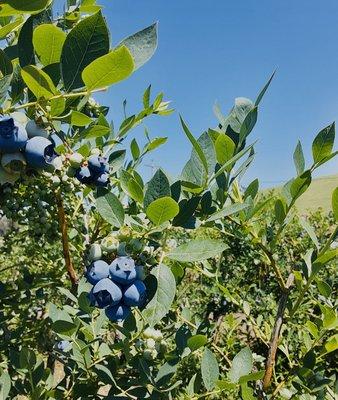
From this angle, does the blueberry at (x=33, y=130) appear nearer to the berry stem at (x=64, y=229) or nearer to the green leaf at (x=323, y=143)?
the berry stem at (x=64, y=229)

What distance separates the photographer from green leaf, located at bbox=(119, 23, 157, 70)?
756mm

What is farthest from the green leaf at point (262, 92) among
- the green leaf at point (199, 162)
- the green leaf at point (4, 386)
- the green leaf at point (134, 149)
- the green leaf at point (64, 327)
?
the green leaf at point (4, 386)

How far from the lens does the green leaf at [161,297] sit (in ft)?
2.56

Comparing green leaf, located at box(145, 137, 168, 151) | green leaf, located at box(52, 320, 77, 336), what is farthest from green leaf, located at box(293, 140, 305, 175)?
green leaf, located at box(52, 320, 77, 336)

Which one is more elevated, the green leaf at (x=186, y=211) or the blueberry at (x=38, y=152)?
the blueberry at (x=38, y=152)

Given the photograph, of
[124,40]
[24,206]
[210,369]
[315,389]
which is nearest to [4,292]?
[24,206]

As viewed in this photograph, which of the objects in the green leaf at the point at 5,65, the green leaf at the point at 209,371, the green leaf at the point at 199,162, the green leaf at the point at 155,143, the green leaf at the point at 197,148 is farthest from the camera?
the green leaf at the point at 155,143

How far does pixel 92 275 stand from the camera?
0.84 metres

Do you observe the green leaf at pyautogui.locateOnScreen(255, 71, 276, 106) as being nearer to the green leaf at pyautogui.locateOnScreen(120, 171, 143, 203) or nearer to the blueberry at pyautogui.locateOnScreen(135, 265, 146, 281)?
the green leaf at pyautogui.locateOnScreen(120, 171, 143, 203)

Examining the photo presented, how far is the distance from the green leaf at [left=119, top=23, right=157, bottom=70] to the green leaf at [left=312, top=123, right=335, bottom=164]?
47cm

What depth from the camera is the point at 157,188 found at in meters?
0.83

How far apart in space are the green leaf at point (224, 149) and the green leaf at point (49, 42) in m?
0.37

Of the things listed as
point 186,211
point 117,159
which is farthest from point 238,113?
point 117,159

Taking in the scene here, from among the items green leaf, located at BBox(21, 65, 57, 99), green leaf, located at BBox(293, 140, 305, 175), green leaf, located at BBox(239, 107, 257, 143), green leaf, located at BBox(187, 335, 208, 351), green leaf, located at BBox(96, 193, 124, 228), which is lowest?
green leaf, located at BBox(187, 335, 208, 351)
